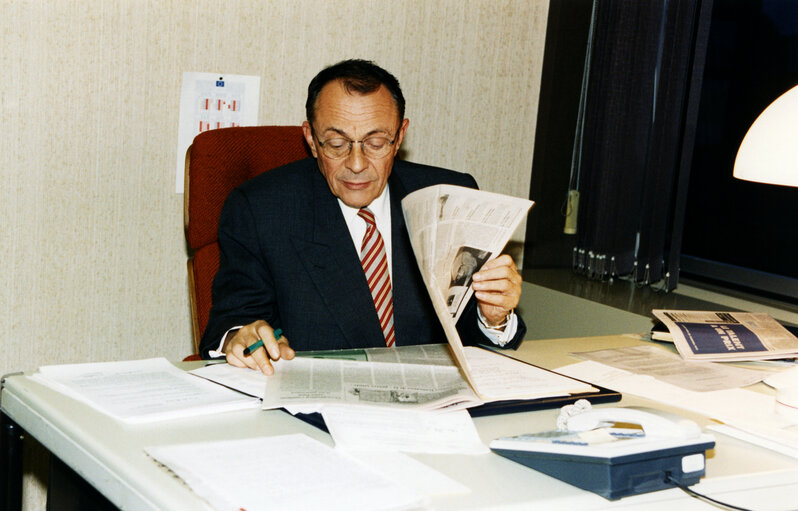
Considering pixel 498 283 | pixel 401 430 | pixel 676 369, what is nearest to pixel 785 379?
pixel 676 369

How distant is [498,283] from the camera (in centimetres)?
149

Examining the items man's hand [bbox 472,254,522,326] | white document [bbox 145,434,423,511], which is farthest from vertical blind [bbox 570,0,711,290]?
white document [bbox 145,434,423,511]

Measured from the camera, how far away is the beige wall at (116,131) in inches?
82.7

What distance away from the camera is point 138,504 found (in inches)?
34.5

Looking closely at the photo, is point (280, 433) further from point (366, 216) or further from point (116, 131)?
point (116, 131)

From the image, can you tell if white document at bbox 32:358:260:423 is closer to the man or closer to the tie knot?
the man

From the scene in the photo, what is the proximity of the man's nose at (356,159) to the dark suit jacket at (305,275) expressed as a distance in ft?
0.34

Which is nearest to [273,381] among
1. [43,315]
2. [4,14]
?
[43,315]

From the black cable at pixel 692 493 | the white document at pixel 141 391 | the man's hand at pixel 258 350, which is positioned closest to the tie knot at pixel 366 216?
the man's hand at pixel 258 350

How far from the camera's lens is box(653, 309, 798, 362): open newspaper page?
164cm

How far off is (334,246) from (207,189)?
34 centimetres

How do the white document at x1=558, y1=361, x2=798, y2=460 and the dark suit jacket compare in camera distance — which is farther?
the dark suit jacket

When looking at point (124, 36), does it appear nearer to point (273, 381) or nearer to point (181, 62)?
point (181, 62)

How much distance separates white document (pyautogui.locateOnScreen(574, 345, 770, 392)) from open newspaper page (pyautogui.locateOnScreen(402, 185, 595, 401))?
23 centimetres
